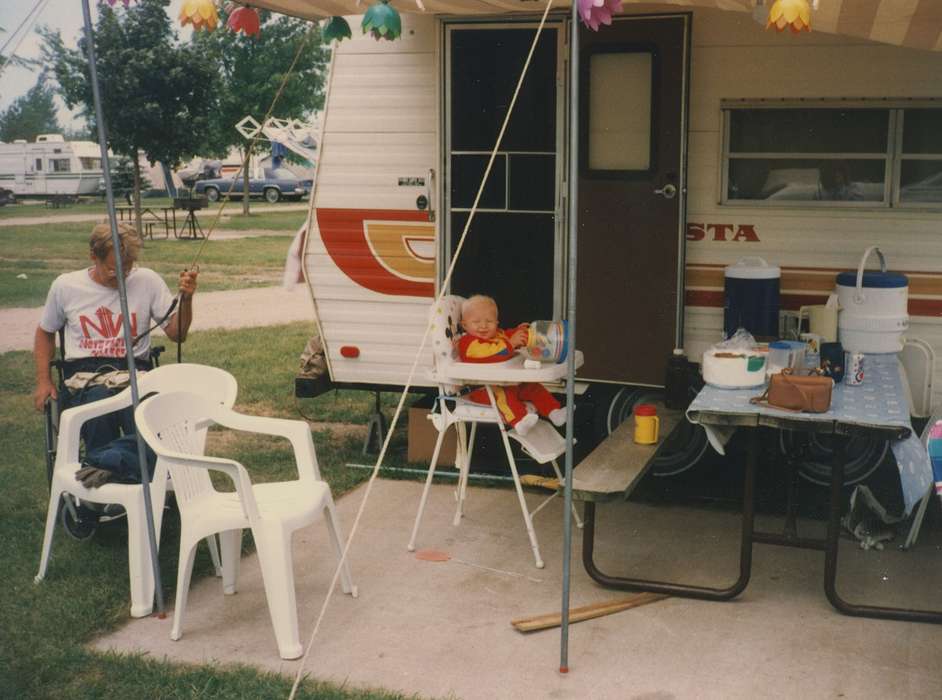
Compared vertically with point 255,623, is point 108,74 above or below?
above

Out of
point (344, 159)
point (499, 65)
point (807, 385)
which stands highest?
point (499, 65)

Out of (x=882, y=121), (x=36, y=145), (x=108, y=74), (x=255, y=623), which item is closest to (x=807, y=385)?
(x=882, y=121)

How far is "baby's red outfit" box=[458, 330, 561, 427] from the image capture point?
4852mm

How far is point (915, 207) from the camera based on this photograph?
5242 millimetres

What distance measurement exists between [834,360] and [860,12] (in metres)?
1.42

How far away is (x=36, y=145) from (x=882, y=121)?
2504cm

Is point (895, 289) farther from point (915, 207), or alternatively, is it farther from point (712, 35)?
point (712, 35)

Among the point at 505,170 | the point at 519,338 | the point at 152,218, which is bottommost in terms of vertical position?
the point at 152,218

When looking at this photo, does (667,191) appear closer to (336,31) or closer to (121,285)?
(336,31)

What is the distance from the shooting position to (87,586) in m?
4.52

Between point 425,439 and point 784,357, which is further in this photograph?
point 425,439

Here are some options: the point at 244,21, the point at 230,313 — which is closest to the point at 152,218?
the point at 230,313

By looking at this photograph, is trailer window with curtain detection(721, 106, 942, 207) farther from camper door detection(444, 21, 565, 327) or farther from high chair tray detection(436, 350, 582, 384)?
high chair tray detection(436, 350, 582, 384)

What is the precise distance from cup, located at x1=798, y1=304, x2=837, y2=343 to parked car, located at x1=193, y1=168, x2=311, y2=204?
26.1 metres
